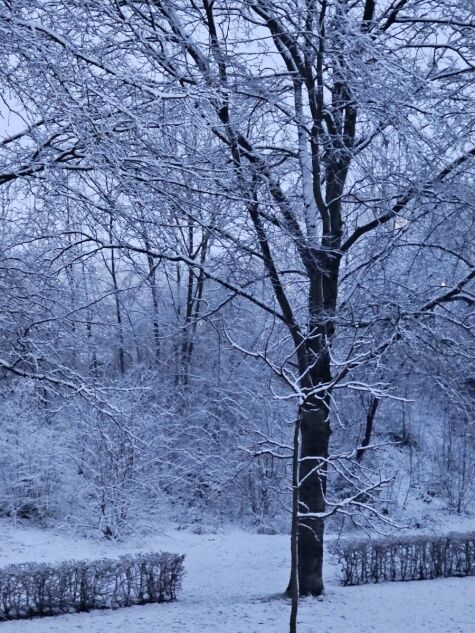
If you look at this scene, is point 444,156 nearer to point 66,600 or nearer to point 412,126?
point 412,126

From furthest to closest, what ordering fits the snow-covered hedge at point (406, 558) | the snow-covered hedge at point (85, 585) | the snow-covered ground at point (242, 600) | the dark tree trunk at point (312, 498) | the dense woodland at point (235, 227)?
the snow-covered hedge at point (406, 558) → the dark tree trunk at point (312, 498) → the snow-covered hedge at point (85, 585) → the snow-covered ground at point (242, 600) → the dense woodland at point (235, 227)

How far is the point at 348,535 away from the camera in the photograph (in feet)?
53.8

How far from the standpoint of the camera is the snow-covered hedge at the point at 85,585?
27.9 ft

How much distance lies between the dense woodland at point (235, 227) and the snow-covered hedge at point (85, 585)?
1.59 meters

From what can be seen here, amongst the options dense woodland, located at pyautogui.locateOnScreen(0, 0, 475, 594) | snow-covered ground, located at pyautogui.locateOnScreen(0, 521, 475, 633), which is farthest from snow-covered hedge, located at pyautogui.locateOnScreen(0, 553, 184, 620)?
dense woodland, located at pyautogui.locateOnScreen(0, 0, 475, 594)

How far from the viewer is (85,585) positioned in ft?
29.4

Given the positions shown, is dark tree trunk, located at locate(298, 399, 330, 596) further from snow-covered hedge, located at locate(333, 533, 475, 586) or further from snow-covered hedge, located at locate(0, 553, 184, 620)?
snow-covered hedge, located at locate(333, 533, 475, 586)

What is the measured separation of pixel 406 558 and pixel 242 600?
3.53 m

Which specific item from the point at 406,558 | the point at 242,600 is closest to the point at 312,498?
the point at 242,600

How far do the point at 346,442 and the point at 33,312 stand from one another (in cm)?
1481

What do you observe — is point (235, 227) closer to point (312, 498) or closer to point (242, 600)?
point (312, 498)

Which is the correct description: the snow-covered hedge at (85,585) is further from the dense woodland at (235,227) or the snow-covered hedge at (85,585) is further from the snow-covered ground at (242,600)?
the dense woodland at (235,227)

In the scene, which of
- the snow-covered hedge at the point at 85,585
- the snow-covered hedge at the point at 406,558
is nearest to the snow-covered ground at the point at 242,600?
the snow-covered hedge at the point at 85,585

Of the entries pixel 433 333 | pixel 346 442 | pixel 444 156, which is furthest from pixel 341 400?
pixel 444 156
